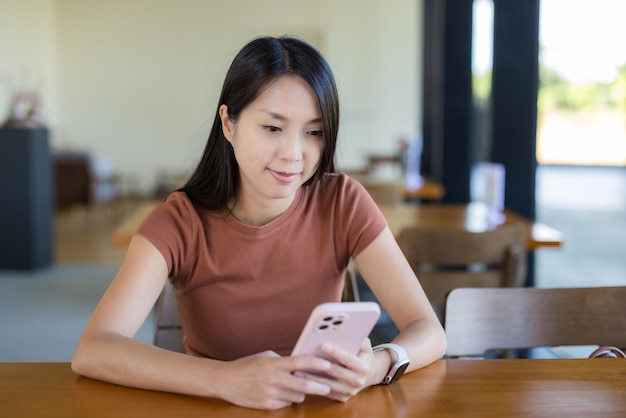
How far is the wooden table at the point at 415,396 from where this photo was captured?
1.13m

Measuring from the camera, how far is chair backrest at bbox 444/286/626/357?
162 cm

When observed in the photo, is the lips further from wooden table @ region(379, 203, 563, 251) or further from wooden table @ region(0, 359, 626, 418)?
wooden table @ region(379, 203, 563, 251)

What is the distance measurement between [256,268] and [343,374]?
0.44 metres

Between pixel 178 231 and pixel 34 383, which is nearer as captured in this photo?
pixel 34 383

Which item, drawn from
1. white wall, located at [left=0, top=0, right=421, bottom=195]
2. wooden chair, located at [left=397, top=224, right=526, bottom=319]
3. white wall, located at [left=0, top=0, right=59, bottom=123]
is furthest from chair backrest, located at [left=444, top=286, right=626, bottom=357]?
white wall, located at [left=0, top=0, right=421, bottom=195]

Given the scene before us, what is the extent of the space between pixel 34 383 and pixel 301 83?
0.65 m

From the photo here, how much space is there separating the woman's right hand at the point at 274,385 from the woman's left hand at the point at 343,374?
13 millimetres

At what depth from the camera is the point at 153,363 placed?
1222 millimetres

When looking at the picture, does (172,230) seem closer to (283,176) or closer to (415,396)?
(283,176)

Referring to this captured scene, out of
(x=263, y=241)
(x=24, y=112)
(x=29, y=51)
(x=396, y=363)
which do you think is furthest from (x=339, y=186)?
(x=29, y=51)

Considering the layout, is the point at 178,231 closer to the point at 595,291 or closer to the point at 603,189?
the point at 595,291

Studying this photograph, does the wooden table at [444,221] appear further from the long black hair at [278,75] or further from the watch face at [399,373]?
the watch face at [399,373]

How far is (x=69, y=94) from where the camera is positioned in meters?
11.2

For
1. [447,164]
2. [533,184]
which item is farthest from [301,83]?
[447,164]
